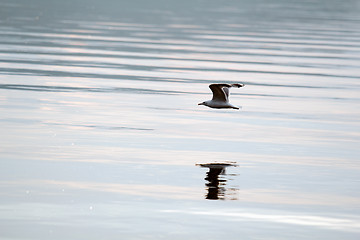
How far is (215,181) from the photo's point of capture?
1348cm

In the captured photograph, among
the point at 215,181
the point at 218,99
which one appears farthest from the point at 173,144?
the point at 215,181

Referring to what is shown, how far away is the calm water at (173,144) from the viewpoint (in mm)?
11531

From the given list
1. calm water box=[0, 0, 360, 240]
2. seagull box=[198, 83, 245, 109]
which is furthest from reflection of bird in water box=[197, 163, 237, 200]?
seagull box=[198, 83, 245, 109]

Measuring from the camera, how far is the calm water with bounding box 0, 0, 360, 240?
11.5 meters

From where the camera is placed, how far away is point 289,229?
1126 cm

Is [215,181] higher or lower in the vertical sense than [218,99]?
lower

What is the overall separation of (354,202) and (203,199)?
1.79 m

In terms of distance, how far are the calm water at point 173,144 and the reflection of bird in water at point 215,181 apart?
0.08ft

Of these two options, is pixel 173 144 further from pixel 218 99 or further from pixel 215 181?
pixel 215 181

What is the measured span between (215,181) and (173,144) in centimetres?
267

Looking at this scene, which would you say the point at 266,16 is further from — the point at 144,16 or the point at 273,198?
the point at 273,198

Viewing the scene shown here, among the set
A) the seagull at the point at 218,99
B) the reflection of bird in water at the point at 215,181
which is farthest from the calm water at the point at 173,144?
the seagull at the point at 218,99

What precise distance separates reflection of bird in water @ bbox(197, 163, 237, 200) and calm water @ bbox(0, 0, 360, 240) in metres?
0.02

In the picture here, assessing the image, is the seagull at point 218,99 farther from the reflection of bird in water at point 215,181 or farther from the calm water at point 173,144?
the reflection of bird in water at point 215,181
